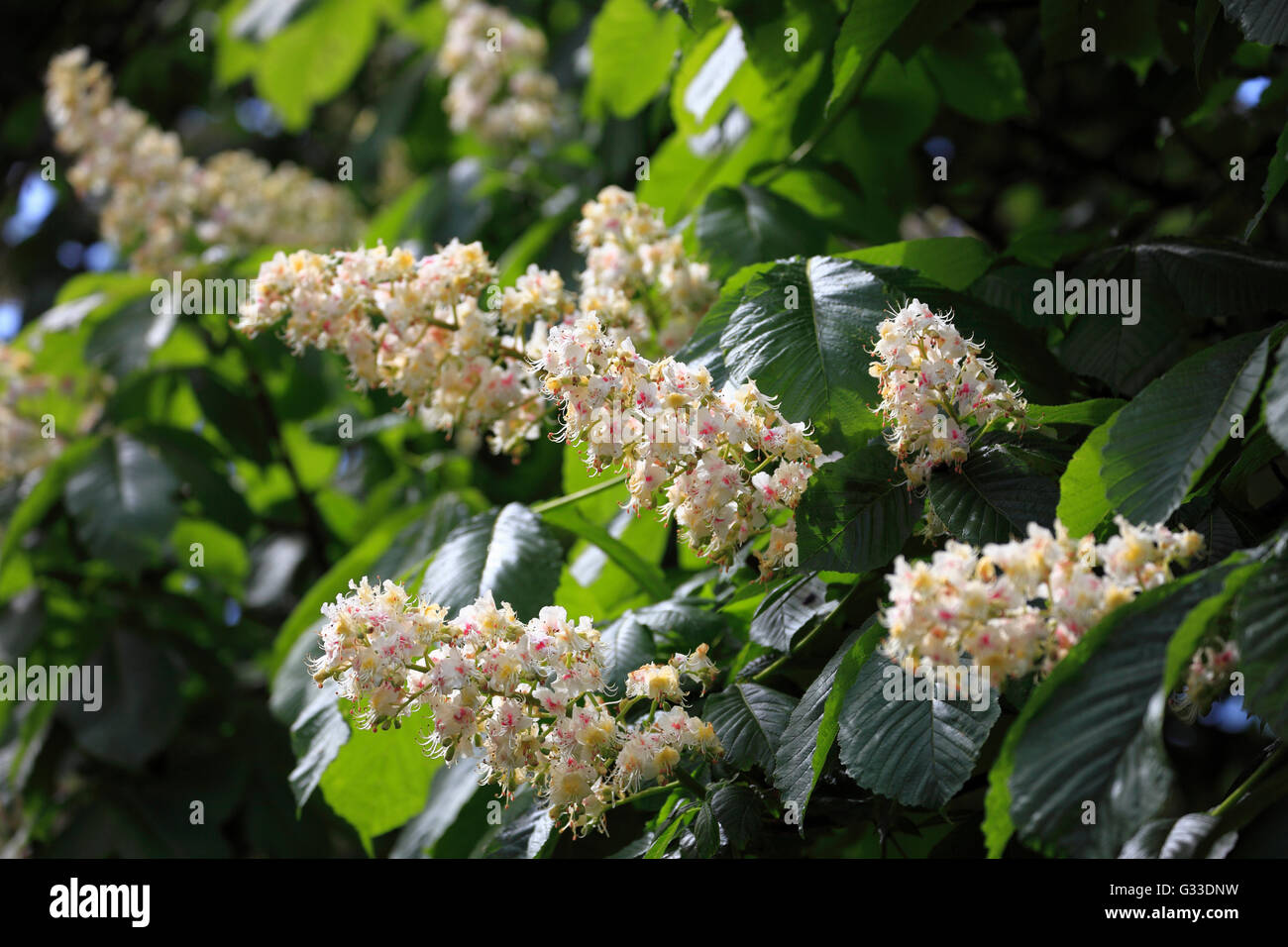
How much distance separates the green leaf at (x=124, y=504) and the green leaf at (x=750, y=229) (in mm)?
1695

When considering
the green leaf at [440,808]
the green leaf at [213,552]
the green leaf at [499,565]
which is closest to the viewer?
the green leaf at [499,565]

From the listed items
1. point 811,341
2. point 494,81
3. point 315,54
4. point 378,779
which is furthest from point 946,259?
point 315,54

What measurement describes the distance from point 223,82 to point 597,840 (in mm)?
4080

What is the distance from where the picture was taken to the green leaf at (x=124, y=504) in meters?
3.02

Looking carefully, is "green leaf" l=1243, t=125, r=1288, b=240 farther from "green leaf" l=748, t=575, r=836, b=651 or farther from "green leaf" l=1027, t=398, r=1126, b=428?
"green leaf" l=748, t=575, r=836, b=651

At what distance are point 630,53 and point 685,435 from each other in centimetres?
186

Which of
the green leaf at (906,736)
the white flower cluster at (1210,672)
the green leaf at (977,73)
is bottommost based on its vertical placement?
the green leaf at (906,736)

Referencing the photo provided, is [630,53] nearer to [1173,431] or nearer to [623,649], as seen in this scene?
[623,649]

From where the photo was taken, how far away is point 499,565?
6.01 feet

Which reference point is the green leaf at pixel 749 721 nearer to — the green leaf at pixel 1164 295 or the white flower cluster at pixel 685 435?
the white flower cluster at pixel 685 435

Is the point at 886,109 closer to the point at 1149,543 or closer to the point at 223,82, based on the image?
the point at 1149,543

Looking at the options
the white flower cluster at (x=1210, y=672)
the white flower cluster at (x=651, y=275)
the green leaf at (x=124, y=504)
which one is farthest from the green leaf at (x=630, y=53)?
the white flower cluster at (x=1210, y=672)

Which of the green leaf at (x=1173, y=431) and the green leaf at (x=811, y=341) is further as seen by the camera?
the green leaf at (x=811, y=341)

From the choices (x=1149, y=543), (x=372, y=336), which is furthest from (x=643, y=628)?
(x=1149, y=543)
